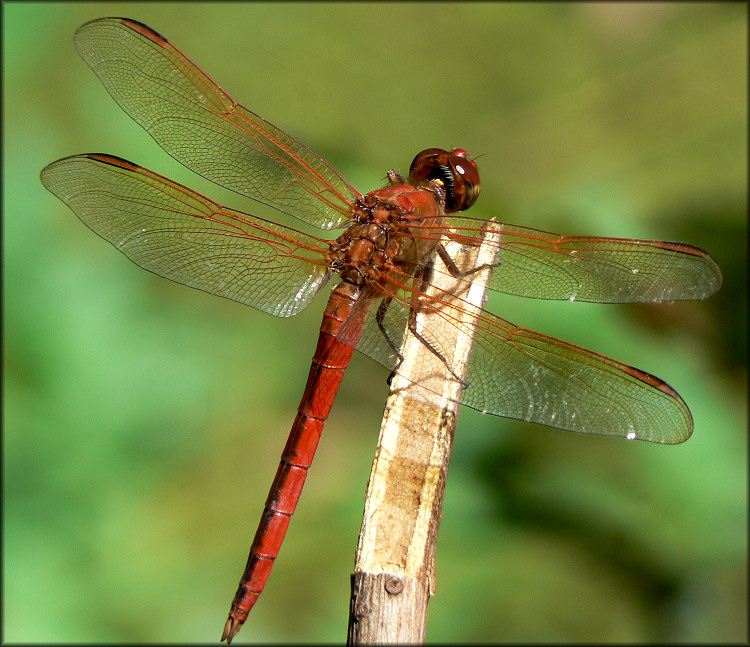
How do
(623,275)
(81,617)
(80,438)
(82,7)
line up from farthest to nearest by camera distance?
(82,7) → (80,438) → (81,617) → (623,275)

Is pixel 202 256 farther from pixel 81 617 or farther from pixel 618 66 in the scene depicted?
pixel 618 66

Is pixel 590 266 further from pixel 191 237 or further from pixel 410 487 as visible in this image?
pixel 191 237

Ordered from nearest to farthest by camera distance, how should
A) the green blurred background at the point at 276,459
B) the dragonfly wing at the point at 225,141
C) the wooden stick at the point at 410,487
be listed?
the wooden stick at the point at 410,487 → the dragonfly wing at the point at 225,141 → the green blurred background at the point at 276,459

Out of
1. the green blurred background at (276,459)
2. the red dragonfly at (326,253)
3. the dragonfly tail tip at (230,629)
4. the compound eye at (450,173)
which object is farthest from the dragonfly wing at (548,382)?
the green blurred background at (276,459)

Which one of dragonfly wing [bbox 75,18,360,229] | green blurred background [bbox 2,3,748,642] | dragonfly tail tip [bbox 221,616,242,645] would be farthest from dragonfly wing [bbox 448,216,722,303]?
dragonfly tail tip [bbox 221,616,242,645]

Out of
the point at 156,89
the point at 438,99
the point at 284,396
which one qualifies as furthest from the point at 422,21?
the point at 156,89

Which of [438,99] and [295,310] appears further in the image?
[438,99]

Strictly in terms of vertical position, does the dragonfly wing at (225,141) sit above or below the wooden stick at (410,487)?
above

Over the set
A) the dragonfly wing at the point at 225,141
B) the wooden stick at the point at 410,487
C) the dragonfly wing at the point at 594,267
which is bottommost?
the wooden stick at the point at 410,487

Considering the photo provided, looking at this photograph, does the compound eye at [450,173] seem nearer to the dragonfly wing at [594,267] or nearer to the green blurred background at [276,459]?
the dragonfly wing at [594,267]
